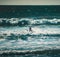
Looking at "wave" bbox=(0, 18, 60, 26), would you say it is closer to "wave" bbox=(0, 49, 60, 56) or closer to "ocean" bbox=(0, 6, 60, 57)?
"ocean" bbox=(0, 6, 60, 57)

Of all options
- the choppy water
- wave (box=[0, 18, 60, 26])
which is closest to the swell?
the choppy water

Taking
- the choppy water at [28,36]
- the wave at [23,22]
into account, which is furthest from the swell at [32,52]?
the wave at [23,22]

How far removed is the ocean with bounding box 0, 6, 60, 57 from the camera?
1.17m

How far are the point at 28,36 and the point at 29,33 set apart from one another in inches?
1.2

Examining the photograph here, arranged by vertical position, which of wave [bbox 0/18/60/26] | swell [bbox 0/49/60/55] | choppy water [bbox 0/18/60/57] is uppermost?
wave [bbox 0/18/60/26]

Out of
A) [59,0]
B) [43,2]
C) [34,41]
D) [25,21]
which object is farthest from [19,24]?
[59,0]

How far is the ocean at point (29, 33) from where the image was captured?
46.1 inches

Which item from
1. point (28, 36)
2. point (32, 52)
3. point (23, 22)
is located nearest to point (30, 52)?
point (32, 52)

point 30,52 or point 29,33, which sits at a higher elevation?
point 29,33

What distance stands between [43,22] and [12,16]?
0.31 meters

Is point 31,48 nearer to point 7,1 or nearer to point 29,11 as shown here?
point 29,11

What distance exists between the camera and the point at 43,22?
1.21 meters

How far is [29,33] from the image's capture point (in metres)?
1.20

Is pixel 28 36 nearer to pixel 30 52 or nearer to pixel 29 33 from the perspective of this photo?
pixel 29 33
